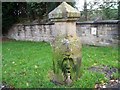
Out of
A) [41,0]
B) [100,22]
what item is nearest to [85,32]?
[100,22]

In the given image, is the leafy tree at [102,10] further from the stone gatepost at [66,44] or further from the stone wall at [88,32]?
the stone gatepost at [66,44]

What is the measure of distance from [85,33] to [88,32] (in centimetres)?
18

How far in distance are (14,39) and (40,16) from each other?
6.42 ft

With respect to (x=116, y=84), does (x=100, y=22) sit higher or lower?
higher

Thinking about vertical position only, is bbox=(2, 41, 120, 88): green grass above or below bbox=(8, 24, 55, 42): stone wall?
below

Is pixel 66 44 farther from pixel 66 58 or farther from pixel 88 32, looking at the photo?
pixel 88 32

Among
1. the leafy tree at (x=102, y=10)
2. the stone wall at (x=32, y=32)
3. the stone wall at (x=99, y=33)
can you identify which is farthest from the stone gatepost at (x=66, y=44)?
the leafy tree at (x=102, y=10)

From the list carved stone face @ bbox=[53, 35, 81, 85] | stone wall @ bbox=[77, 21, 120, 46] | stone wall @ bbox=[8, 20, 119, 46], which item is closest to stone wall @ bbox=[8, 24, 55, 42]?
stone wall @ bbox=[8, 20, 119, 46]

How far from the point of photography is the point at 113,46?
9.33 metres

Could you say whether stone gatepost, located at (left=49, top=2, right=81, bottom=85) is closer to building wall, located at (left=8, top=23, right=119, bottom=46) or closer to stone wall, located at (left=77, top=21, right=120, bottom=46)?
building wall, located at (left=8, top=23, right=119, bottom=46)

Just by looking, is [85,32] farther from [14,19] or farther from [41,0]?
[14,19]

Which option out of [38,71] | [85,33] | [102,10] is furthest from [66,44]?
[102,10]

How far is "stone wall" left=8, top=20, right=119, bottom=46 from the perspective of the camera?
952cm

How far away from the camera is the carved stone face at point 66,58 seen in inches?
A: 183
